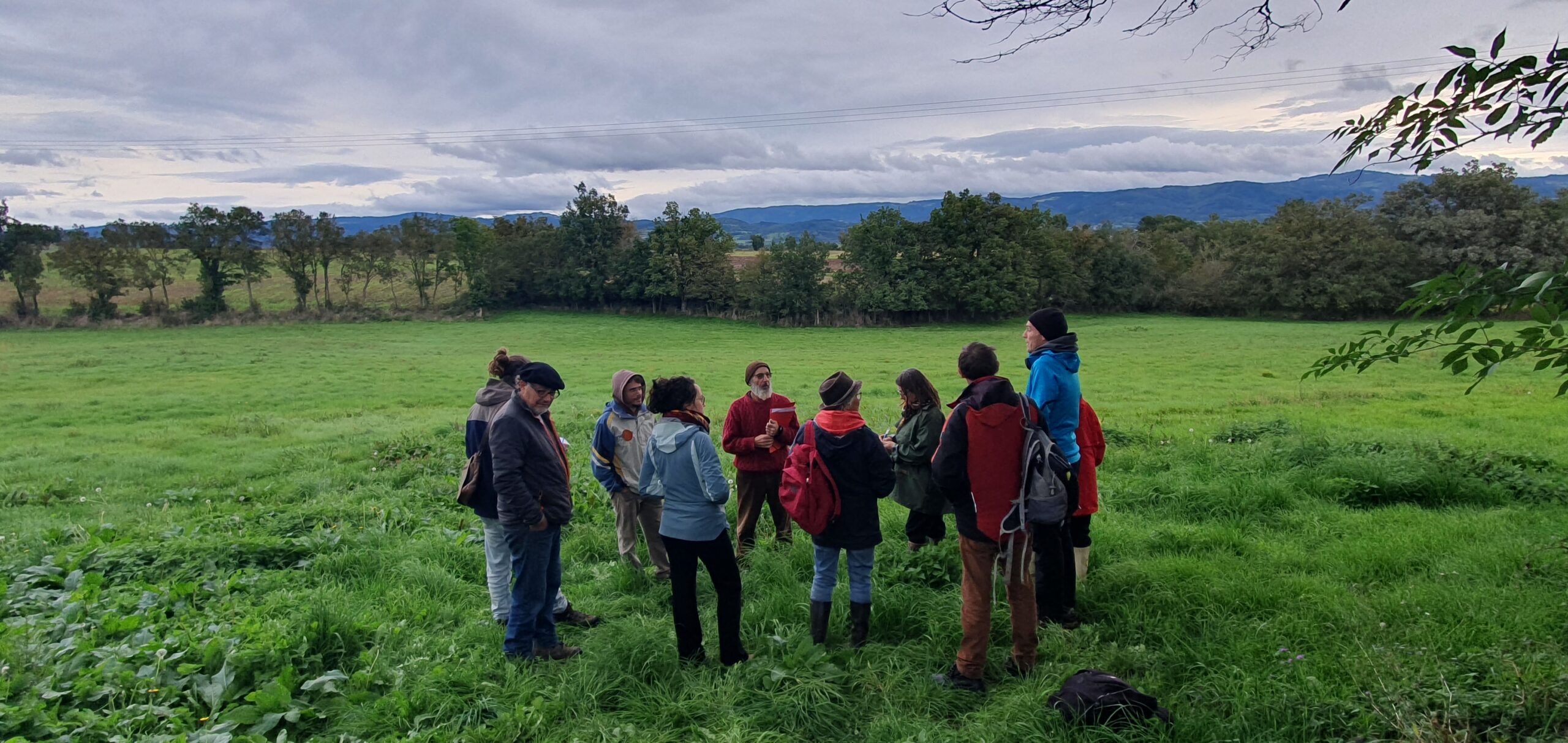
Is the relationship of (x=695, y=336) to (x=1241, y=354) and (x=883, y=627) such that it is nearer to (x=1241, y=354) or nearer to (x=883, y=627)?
(x=1241, y=354)

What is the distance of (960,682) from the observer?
4.56 m

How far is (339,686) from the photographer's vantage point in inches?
184

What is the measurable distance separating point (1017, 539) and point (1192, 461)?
20.7ft

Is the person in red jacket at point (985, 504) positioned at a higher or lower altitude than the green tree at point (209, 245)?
lower

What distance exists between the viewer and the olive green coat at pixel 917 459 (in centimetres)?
559

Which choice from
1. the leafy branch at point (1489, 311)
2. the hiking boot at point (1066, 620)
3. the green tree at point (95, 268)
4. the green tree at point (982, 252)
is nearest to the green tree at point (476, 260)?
the green tree at point (95, 268)

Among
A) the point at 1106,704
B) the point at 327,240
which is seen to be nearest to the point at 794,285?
the point at 327,240

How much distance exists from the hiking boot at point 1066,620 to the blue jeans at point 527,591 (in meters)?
3.27

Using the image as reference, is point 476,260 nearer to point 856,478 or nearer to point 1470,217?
point 856,478

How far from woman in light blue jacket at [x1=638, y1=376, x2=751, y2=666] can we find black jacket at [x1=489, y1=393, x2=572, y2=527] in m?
0.71

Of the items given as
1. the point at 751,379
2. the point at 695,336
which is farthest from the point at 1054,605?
the point at 695,336

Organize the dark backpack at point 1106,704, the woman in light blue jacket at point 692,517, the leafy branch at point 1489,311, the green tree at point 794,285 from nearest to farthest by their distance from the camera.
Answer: the leafy branch at point 1489,311, the dark backpack at point 1106,704, the woman in light blue jacket at point 692,517, the green tree at point 794,285

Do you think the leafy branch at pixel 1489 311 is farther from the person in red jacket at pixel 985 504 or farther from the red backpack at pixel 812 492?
the red backpack at pixel 812 492

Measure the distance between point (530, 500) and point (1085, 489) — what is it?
3.77 m
